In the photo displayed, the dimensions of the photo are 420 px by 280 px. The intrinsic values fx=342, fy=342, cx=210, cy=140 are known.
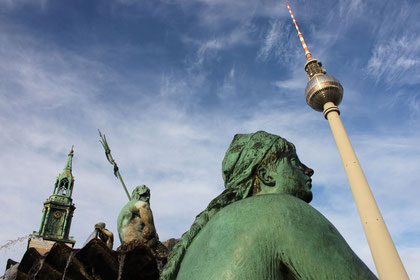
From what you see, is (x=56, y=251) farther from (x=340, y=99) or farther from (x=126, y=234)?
(x=340, y=99)

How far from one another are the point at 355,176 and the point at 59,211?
42997 millimetres

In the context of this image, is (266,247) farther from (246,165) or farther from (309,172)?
(309,172)

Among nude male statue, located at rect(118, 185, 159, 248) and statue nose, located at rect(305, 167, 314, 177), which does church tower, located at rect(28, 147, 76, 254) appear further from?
statue nose, located at rect(305, 167, 314, 177)

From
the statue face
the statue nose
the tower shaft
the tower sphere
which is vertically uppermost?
the tower sphere

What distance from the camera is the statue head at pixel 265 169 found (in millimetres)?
2279

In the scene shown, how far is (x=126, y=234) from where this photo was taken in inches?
252

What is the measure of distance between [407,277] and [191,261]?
15.4 metres

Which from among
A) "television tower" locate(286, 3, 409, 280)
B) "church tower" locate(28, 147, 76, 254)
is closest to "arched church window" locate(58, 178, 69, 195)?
"church tower" locate(28, 147, 76, 254)

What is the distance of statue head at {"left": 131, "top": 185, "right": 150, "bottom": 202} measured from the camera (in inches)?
278

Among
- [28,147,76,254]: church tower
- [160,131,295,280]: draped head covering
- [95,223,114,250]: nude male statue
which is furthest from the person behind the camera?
[28,147,76,254]: church tower

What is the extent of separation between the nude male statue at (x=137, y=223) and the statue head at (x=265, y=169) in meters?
4.31

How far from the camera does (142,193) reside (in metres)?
7.11

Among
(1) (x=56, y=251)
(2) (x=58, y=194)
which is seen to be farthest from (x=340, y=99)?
(2) (x=58, y=194)

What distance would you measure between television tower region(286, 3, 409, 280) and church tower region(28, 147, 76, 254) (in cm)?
3752
